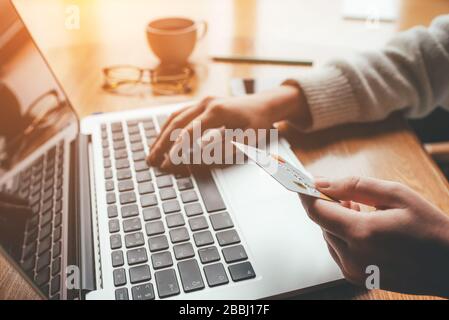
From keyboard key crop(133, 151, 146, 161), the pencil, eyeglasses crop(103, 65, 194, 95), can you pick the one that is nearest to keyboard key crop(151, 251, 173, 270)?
keyboard key crop(133, 151, 146, 161)

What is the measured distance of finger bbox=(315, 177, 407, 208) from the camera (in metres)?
0.40

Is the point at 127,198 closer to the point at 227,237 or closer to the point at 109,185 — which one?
the point at 109,185

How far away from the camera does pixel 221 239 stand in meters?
0.46

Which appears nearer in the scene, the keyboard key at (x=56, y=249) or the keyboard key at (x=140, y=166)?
the keyboard key at (x=56, y=249)

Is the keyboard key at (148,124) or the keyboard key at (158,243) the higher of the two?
the keyboard key at (148,124)

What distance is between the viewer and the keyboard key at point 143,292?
41 cm

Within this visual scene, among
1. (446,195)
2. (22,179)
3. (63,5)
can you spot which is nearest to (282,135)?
(446,195)

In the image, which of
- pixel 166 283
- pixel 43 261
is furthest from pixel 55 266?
Result: pixel 166 283

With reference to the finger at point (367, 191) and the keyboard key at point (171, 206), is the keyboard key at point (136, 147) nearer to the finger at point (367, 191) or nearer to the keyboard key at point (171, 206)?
the keyboard key at point (171, 206)

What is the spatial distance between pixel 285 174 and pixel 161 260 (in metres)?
0.17

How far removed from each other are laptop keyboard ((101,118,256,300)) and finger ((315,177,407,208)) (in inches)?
4.6

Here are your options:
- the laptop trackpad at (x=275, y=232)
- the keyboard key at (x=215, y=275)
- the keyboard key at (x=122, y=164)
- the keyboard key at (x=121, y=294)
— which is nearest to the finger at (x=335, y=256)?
the laptop trackpad at (x=275, y=232)

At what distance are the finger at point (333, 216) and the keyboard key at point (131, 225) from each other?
21 cm

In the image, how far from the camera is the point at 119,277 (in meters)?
0.43
